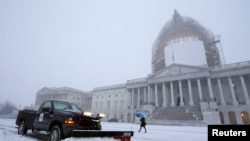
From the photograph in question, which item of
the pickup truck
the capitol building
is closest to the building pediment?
the capitol building

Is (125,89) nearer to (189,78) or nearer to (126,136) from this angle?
(189,78)

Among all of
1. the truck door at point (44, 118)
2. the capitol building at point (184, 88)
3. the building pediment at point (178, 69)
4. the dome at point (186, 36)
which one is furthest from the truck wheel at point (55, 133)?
the dome at point (186, 36)

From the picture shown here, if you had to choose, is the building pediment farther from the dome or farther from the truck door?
the truck door

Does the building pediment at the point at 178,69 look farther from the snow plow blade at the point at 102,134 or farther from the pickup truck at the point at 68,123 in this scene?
the snow plow blade at the point at 102,134

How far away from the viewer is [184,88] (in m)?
45.3

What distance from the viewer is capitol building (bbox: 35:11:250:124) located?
3359 cm

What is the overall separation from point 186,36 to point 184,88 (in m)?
18.9

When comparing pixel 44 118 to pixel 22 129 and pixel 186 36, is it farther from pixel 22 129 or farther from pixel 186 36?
pixel 186 36

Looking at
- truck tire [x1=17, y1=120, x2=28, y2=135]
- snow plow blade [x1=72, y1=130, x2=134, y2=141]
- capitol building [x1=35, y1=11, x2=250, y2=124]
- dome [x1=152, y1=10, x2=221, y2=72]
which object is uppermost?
dome [x1=152, y1=10, x2=221, y2=72]

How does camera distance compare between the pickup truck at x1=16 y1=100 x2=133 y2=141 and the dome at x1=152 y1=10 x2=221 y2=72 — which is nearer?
the pickup truck at x1=16 y1=100 x2=133 y2=141

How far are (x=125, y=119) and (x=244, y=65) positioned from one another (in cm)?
3586

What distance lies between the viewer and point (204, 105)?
32.0 m

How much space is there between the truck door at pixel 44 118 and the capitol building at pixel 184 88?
17742 mm

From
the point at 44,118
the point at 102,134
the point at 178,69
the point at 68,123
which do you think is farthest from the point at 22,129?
the point at 178,69
